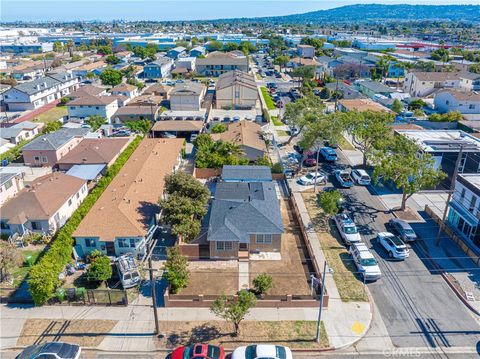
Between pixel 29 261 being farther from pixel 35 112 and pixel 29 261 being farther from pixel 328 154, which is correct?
pixel 35 112

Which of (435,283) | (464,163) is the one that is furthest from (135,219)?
(464,163)

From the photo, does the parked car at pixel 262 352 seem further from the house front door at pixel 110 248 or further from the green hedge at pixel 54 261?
the house front door at pixel 110 248

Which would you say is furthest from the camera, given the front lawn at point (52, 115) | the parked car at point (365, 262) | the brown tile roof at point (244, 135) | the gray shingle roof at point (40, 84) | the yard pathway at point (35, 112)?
the gray shingle roof at point (40, 84)

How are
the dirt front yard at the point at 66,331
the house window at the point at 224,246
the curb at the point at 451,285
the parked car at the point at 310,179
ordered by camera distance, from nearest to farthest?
1. the dirt front yard at the point at 66,331
2. the curb at the point at 451,285
3. the house window at the point at 224,246
4. the parked car at the point at 310,179

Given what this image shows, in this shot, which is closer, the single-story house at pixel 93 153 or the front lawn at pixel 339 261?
the front lawn at pixel 339 261

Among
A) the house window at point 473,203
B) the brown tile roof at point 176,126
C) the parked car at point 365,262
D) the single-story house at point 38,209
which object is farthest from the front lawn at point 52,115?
the house window at point 473,203

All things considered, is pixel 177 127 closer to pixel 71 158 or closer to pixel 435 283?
pixel 71 158

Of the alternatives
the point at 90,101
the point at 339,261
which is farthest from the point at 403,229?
the point at 90,101
